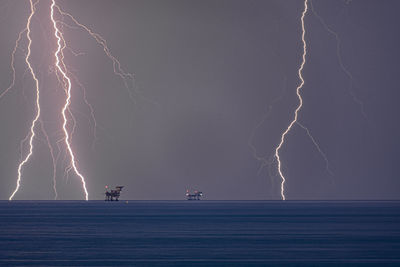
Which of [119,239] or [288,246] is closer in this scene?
[288,246]

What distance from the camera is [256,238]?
1409 inches

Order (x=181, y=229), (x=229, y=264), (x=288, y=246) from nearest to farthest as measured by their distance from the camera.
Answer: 1. (x=229, y=264)
2. (x=288, y=246)
3. (x=181, y=229)

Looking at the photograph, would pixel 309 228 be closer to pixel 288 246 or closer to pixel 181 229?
pixel 181 229

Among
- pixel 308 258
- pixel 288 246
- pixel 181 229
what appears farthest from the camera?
pixel 181 229

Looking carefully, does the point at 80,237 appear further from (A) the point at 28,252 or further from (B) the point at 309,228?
(B) the point at 309,228

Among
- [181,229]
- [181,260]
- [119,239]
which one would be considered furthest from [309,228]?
[181,260]

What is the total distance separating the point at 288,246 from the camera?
31938mm

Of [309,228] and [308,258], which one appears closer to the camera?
[308,258]

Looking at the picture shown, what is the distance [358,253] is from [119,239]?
985 cm

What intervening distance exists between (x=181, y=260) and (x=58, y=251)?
4.76m

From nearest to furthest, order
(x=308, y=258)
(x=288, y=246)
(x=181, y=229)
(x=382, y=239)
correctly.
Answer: (x=308, y=258)
(x=288, y=246)
(x=382, y=239)
(x=181, y=229)

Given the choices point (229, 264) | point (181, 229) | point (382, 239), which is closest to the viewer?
point (229, 264)

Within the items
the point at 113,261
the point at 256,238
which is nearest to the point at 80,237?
the point at 256,238

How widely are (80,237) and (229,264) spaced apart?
1189 cm
